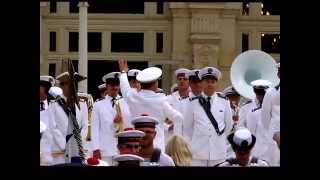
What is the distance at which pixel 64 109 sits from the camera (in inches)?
240

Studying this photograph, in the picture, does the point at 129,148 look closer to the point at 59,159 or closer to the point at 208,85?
the point at 59,159

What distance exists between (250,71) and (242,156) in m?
4.49

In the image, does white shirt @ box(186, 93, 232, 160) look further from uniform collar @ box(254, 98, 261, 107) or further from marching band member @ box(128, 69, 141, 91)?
marching band member @ box(128, 69, 141, 91)

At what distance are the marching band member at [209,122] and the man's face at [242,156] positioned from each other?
241cm

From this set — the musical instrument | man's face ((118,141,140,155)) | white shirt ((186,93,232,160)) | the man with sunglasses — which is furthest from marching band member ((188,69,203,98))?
man's face ((118,141,140,155))

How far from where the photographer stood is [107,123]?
656 centimetres

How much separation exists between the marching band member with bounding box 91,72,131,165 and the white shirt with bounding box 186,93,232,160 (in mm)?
519

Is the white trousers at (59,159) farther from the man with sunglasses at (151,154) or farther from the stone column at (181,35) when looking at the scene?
the stone column at (181,35)

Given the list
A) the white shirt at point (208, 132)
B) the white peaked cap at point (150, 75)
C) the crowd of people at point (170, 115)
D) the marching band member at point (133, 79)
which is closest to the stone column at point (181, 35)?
the marching band member at point (133, 79)

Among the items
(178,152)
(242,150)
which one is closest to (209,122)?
(178,152)
